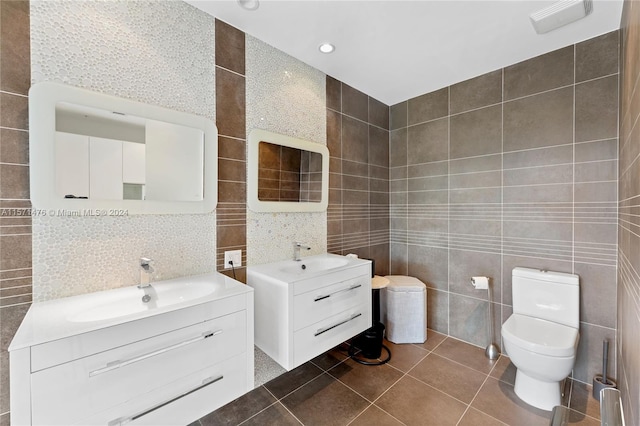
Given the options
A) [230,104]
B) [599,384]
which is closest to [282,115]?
A: [230,104]

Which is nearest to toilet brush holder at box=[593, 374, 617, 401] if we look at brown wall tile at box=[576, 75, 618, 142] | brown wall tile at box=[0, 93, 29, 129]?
brown wall tile at box=[576, 75, 618, 142]

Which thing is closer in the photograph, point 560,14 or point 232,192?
point 560,14

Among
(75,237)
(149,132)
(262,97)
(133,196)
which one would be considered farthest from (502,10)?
(75,237)

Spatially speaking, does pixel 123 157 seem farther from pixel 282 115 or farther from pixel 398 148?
pixel 398 148

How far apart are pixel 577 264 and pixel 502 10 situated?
1803 millimetres

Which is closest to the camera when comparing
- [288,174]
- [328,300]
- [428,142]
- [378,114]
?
[328,300]

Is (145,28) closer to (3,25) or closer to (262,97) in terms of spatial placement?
(3,25)

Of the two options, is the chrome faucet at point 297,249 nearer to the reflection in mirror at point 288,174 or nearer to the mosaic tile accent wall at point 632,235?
the reflection in mirror at point 288,174

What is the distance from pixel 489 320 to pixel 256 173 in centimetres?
229

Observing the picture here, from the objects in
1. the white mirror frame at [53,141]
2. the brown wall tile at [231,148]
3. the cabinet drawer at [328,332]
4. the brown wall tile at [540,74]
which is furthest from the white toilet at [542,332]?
the white mirror frame at [53,141]

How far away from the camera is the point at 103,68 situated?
1.33 metres

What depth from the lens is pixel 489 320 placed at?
92.0 inches

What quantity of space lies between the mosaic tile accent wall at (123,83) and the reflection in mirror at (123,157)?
122 millimetres

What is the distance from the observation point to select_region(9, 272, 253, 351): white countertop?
0.90 m
